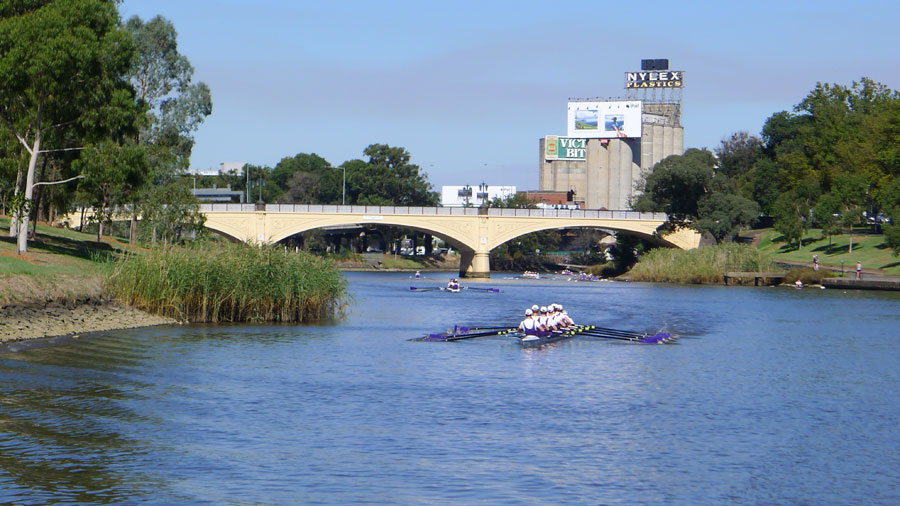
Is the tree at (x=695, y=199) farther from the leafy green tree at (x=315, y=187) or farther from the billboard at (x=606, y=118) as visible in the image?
the leafy green tree at (x=315, y=187)

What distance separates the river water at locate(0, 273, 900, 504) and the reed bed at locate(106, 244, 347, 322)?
1506 mm

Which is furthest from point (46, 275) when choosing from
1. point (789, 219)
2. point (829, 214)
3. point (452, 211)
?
point (789, 219)

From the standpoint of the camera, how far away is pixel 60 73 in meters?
42.5

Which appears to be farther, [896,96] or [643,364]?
[896,96]

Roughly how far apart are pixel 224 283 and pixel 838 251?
7319cm

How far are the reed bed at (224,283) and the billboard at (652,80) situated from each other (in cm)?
13368

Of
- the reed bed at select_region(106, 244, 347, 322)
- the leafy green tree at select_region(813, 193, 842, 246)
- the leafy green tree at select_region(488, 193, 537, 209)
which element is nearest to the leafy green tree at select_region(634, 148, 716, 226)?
the leafy green tree at select_region(813, 193, 842, 246)

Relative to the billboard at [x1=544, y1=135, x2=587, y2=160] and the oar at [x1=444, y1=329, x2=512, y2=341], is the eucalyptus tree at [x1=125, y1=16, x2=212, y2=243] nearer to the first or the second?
the oar at [x1=444, y1=329, x2=512, y2=341]

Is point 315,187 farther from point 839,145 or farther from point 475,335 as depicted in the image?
point 475,335

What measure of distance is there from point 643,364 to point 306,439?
1570 centimetres

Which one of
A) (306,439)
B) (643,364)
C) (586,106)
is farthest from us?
(586,106)

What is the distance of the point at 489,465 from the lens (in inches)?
717

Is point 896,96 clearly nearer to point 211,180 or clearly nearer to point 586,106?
point 586,106

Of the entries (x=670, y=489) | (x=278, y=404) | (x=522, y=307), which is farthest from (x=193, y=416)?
(x=522, y=307)
